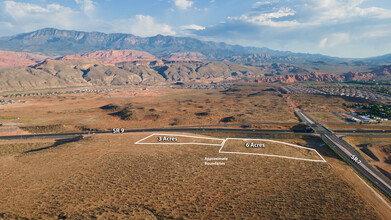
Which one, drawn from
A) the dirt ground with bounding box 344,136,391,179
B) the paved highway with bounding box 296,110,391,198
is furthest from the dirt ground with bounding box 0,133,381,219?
the dirt ground with bounding box 344,136,391,179

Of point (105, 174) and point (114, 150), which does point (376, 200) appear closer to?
point (105, 174)

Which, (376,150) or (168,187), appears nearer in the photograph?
(168,187)

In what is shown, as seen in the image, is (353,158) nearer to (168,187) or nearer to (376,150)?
(376,150)

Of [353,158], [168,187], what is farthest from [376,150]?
[168,187]

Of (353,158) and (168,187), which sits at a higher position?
(168,187)

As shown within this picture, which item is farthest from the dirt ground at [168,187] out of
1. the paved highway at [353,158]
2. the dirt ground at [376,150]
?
the dirt ground at [376,150]

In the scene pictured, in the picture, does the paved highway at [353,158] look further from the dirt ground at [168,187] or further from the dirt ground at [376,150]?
the dirt ground at [168,187]

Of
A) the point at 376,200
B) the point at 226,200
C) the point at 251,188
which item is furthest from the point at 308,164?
the point at 226,200
